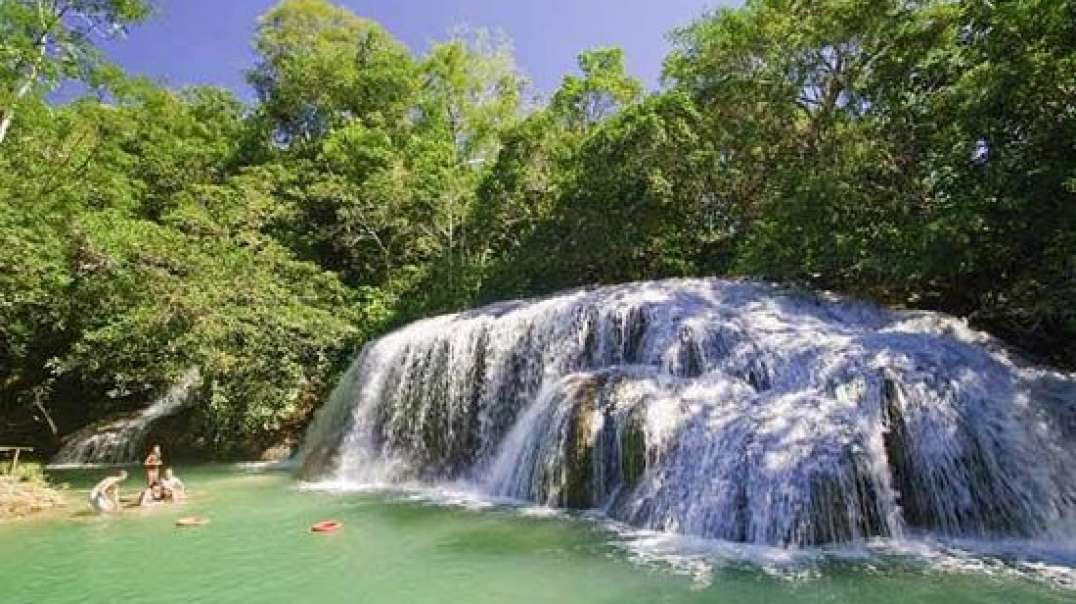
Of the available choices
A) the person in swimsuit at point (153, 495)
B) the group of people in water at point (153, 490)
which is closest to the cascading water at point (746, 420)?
the group of people in water at point (153, 490)

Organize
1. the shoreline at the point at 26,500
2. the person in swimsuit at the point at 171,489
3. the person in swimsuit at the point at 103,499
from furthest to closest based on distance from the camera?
1. the person in swimsuit at the point at 171,489
2. the person in swimsuit at the point at 103,499
3. the shoreline at the point at 26,500

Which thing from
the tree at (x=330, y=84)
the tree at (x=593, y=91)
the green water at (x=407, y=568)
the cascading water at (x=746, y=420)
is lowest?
the green water at (x=407, y=568)

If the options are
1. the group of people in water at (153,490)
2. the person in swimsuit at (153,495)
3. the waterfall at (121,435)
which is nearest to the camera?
the group of people in water at (153,490)

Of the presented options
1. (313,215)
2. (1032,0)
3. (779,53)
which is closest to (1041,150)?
(1032,0)

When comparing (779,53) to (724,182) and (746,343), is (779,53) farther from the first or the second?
(746,343)

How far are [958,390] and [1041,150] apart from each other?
4.14 metres

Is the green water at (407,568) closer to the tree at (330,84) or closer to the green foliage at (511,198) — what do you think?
the green foliage at (511,198)

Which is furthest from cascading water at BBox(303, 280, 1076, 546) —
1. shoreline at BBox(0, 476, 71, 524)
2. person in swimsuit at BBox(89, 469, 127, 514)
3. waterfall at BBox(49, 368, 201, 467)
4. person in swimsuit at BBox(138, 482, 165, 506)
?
waterfall at BBox(49, 368, 201, 467)

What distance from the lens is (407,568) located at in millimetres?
7445

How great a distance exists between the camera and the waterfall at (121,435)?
59.1ft

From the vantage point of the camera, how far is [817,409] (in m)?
8.60

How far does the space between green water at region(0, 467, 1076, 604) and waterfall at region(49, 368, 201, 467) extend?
335 inches

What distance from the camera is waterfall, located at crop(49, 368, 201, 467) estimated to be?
18.0 m

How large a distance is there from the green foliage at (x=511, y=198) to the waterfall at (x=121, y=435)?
1.98ft
